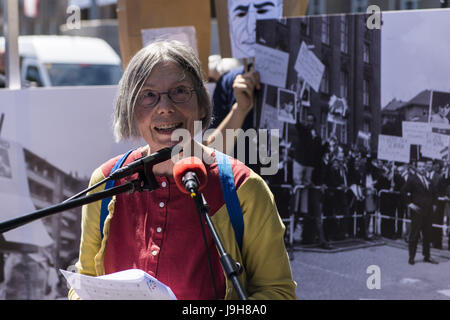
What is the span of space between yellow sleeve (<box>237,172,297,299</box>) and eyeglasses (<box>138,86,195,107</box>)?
1.08ft

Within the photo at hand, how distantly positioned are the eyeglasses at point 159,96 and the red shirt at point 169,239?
0.77 feet

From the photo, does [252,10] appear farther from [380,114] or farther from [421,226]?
[421,226]

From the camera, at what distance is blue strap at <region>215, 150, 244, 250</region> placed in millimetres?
1904

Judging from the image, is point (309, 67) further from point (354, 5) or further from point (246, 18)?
point (354, 5)

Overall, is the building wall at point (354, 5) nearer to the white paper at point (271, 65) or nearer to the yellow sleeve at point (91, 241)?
the white paper at point (271, 65)

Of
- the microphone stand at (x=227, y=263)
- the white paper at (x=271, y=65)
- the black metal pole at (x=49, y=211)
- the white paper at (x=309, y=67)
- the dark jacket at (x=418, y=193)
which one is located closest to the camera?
the microphone stand at (x=227, y=263)

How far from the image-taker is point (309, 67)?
322 centimetres

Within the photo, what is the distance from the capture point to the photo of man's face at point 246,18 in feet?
11.7

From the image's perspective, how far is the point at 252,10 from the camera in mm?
3609

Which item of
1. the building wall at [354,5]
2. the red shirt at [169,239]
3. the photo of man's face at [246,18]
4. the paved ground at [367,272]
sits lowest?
the paved ground at [367,272]

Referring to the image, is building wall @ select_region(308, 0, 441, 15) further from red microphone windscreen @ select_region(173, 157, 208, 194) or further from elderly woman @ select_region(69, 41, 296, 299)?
→ red microphone windscreen @ select_region(173, 157, 208, 194)

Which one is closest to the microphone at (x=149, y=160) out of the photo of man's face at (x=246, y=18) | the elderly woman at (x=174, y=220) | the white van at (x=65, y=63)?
the elderly woman at (x=174, y=220)
